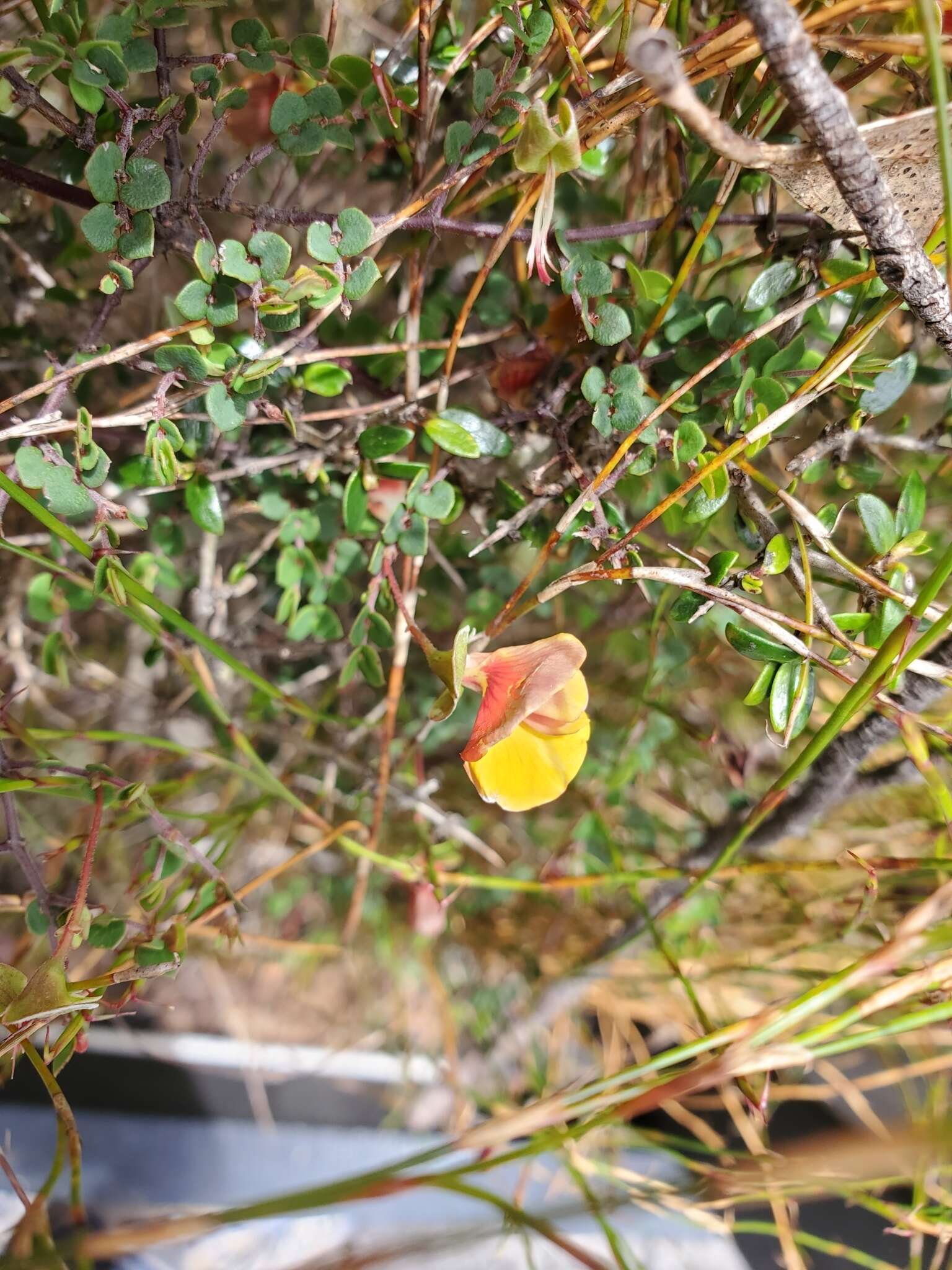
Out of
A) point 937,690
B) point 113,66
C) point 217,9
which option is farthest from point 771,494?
point 217,9

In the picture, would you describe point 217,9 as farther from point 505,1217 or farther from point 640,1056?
point 640,1056

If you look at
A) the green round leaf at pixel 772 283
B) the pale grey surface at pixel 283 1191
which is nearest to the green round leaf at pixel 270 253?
the green round leaf at pixel 772 283

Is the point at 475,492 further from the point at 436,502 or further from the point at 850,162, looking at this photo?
the point at 850,162

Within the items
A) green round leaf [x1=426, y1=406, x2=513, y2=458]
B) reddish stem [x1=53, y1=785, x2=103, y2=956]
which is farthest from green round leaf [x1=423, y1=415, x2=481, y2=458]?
reddish stem [x1=53, y1=785, x2=103, y2=956]

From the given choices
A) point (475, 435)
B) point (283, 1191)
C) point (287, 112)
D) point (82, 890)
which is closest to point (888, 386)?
point (475, 435)

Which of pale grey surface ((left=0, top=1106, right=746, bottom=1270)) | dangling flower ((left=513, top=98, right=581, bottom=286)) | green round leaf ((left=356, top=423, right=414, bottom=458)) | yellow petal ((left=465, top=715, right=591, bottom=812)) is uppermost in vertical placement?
dangling flower ((left=513, top=98, right=581, bottom=286))

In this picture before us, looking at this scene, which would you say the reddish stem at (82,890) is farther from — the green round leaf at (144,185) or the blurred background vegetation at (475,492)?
the green round leaf at (144,185)

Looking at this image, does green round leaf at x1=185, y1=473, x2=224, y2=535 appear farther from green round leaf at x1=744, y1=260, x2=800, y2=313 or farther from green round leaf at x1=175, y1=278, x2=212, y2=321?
green round leaf at x1=744, y1=260, x2=800, y2=313

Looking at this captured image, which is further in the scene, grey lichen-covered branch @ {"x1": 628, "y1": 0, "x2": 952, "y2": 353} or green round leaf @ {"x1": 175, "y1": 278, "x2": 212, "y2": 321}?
green round leaf @ {"x1": 175, "y1": 278, "x2": 212, "y2": 321}
